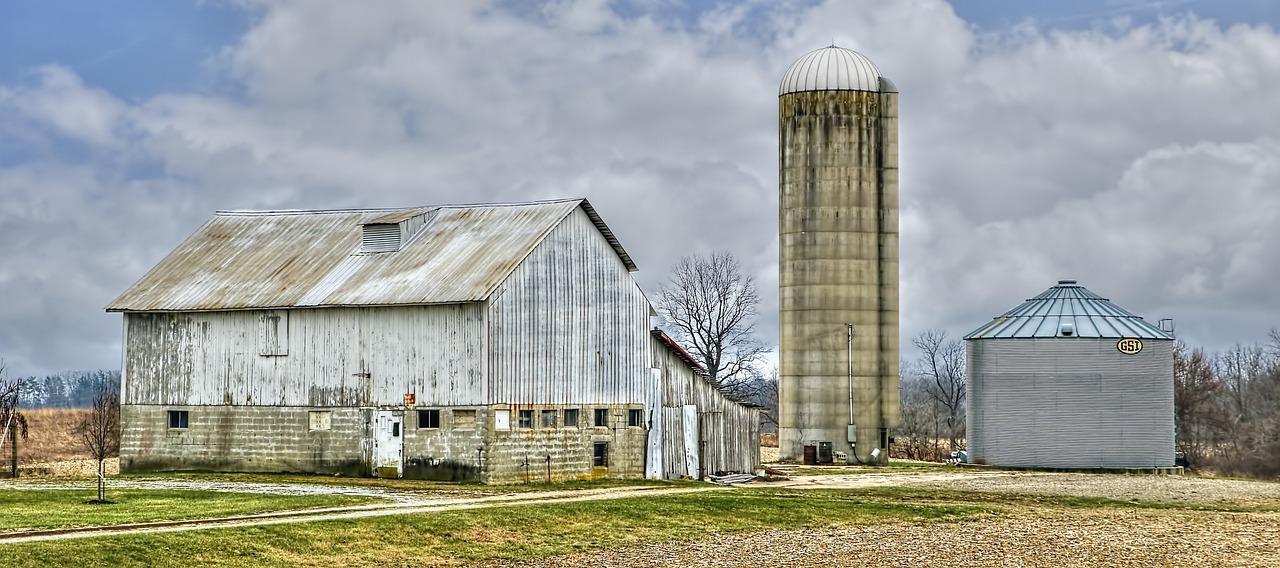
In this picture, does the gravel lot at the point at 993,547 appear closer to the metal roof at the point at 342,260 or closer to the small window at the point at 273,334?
the metal roof at the point at 342,260

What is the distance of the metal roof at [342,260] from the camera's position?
46750mm

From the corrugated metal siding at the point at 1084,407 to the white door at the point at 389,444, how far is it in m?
32.4

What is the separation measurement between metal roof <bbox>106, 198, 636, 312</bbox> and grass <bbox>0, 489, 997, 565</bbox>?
10714mm

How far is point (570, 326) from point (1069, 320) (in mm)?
30697

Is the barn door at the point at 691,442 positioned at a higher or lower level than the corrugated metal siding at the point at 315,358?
lower

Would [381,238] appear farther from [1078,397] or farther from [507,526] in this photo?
[1078,397]

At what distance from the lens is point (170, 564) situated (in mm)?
25609

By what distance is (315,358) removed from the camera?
47.5 metres

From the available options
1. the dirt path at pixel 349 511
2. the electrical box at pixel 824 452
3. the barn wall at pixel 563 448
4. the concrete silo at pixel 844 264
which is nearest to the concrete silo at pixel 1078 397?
the concrete silo at pixel 844 264

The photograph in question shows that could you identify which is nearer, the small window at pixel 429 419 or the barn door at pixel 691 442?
the small window at pixel 429 419

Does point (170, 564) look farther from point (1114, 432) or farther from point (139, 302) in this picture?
point (1114, 432)

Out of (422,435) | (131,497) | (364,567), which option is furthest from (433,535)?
(422,435)

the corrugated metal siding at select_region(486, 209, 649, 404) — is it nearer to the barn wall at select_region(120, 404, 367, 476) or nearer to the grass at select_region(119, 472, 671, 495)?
Answer: the grass at select_region(119, 472, 671, 495)

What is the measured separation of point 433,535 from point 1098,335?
45.0 metres
